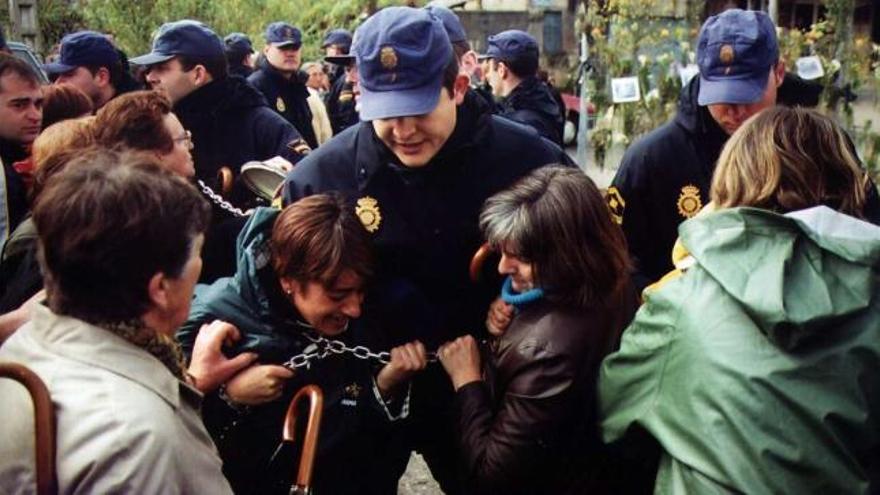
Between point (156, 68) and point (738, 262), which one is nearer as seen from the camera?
point (738, 262)

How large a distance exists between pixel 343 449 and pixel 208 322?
0.54m

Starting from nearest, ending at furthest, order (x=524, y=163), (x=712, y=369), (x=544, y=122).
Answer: (x=712, y=369)
(x=524, y=163)
(x=544, y=122)

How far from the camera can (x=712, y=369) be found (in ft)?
6.32

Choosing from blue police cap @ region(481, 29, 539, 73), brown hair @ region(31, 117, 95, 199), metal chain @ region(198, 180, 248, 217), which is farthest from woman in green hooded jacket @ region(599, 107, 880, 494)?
blue police cap @ region(481, 29, 539, 73)

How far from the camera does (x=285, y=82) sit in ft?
23.3

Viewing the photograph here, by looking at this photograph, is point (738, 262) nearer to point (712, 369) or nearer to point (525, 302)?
point (712, 369)

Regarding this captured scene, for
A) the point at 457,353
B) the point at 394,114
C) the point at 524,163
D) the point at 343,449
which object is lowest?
Result: the point at 343,449

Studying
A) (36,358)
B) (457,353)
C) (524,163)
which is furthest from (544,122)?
(36,358)

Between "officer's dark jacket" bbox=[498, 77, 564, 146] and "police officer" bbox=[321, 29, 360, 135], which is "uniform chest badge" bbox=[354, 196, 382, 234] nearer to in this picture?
"officer's dark jacket" bbox=[498, 77, 564, 146]

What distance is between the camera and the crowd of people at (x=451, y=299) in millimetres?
1707

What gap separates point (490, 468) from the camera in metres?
2.32

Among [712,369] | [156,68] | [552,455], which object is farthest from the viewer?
[156,68]

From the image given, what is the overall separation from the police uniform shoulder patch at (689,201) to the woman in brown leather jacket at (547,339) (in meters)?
1.02

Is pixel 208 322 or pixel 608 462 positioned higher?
pixel 208 322
